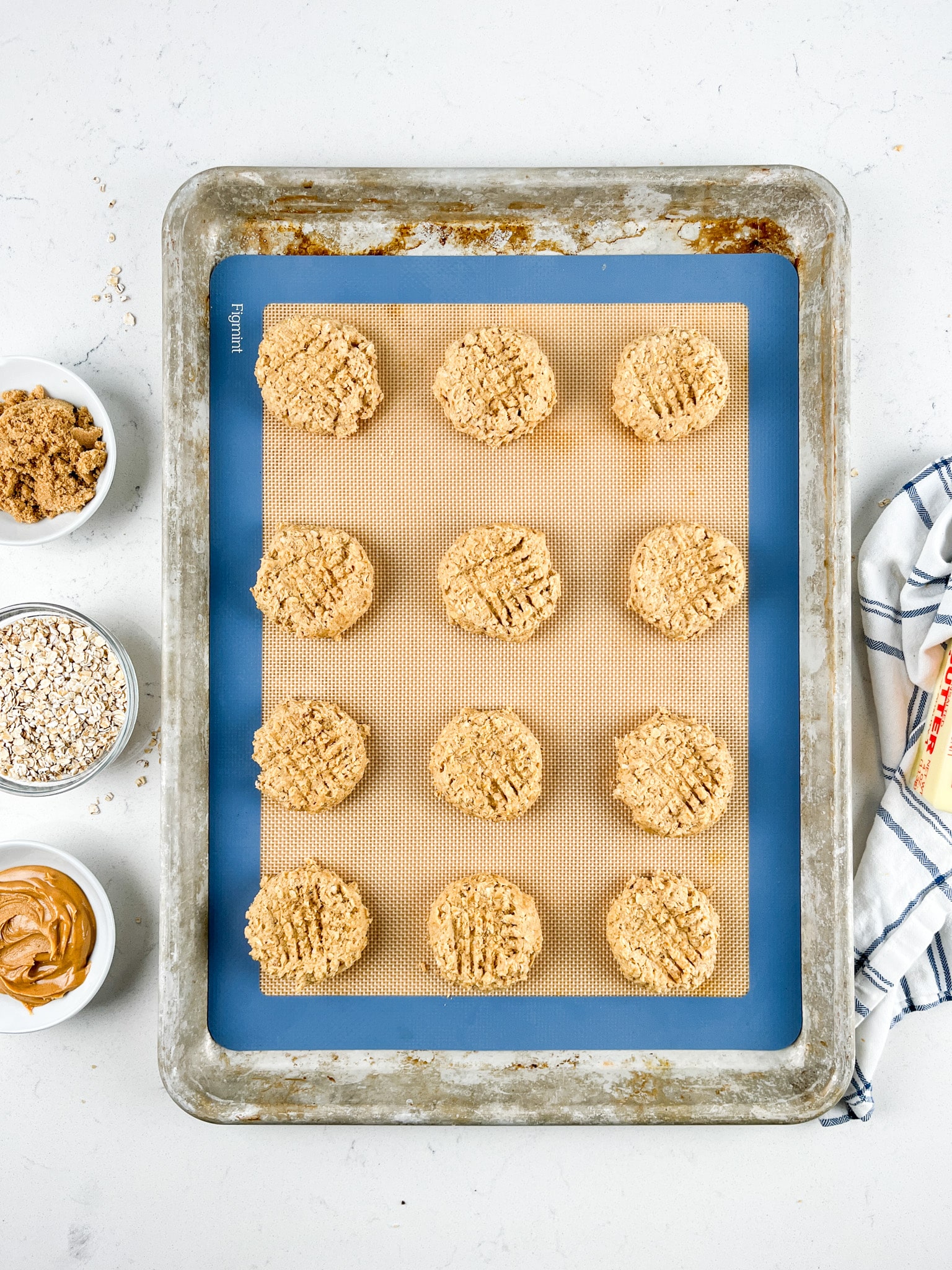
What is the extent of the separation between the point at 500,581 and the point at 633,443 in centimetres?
57

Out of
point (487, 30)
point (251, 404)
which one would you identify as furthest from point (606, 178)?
point (251, 404)

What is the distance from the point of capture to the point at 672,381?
2.13 m

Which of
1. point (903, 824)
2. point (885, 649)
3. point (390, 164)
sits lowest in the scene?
point (903, 824)

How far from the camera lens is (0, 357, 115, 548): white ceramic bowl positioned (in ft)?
7.08

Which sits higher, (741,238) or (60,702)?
(741,238)

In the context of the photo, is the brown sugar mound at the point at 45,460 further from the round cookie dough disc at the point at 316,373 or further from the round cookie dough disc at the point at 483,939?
the round cookie dough disc at the point at 483,939

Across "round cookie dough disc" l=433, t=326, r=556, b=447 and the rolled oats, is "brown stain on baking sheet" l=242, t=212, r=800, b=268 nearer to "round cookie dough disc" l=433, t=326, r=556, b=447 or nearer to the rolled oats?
"round cookie dough disc" l=433, t=326, r=556, b=447

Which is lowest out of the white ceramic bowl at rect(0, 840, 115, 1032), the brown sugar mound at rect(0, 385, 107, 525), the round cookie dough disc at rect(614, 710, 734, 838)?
the white ceramic bowl at rect(0, 840, 115, 1032)

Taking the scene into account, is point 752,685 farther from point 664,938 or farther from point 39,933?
point 39,933

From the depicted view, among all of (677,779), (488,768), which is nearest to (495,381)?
(488,768)

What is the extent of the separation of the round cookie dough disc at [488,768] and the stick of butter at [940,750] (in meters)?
1.07

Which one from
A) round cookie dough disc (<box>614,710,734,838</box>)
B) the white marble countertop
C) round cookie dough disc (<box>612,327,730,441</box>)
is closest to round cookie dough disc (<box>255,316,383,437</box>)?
the white marble countertop

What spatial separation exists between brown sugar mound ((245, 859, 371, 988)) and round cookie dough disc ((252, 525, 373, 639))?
720 millimetres

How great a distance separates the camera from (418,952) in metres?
2.23
